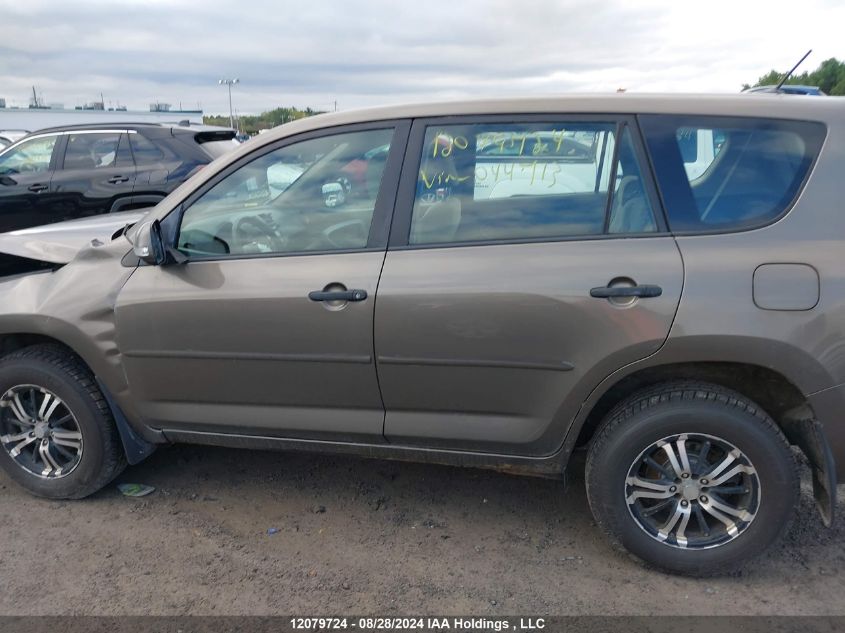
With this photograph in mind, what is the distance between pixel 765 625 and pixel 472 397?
1.32 meters

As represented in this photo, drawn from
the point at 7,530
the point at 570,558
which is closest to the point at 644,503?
the point at 570,558

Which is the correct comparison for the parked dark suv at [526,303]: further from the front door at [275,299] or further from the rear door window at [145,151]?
the rear door window at [145,151]

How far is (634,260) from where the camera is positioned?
100 inches

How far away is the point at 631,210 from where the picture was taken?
2.64 m

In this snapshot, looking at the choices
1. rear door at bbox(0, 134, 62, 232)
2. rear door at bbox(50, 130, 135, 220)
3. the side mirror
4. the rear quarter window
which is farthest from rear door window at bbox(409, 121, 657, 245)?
rear door at bbox(0, 134, 62, 232)

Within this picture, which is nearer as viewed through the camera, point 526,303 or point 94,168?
point 526,303

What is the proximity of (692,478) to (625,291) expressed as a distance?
79 centimetres

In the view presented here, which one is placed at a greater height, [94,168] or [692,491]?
[94,168]

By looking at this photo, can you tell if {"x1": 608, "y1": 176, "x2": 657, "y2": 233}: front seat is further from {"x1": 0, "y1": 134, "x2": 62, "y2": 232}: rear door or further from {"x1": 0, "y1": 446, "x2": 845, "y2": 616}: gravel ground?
{"x1": 0, "y1": 134, "x2": 62, "y2": 232}: rear door

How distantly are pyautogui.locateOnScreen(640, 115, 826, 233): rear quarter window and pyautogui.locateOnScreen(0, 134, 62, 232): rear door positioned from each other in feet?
23.6

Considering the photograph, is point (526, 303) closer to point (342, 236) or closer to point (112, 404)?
point (342, 236)

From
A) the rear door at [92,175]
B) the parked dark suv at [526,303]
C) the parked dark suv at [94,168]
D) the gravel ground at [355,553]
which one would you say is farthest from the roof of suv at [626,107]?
the rear door at [92,175]

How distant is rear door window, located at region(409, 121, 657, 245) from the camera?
2658mm

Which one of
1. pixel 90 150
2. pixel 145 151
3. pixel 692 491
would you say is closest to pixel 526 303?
pixel 692 491
